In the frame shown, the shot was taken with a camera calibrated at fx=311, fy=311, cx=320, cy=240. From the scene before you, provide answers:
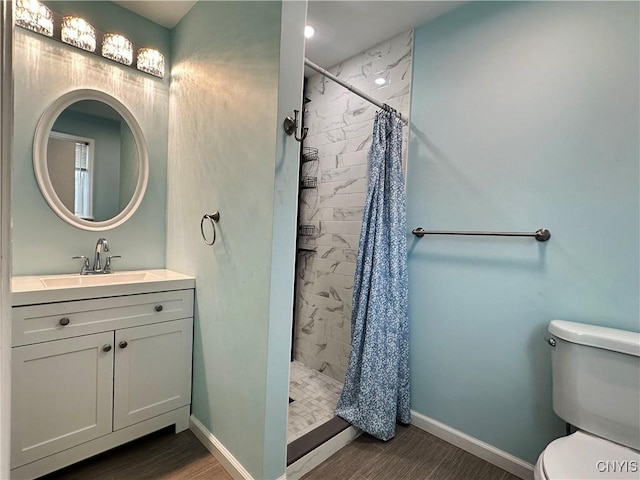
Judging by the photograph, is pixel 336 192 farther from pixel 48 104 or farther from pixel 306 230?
pixel 48 104

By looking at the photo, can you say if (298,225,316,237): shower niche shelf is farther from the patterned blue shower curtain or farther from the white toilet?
the white toilet

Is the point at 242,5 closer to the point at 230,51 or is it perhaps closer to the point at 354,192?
the point at 230,51

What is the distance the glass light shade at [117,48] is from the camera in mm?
1781

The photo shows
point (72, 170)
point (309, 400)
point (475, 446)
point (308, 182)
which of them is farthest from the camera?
point (308, 182)

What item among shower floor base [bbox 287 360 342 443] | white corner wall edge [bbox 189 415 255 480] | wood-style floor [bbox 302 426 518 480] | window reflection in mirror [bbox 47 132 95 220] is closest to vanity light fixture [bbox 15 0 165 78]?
window reflection in mirror [bbox 47 132 95 220]

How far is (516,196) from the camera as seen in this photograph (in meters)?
1.53

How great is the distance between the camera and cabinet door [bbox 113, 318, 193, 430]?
1.54 metres

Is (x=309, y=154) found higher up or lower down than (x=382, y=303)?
higher up

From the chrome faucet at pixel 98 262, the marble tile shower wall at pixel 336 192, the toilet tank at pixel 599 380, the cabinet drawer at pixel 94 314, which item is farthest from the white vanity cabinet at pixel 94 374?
the toilet tank at pixel 599 380

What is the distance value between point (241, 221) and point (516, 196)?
134cm

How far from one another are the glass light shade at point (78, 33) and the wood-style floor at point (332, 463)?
2158 millimetres

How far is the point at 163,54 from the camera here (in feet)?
6.72

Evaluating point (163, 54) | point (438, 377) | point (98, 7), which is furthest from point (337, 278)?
point (98, 7)

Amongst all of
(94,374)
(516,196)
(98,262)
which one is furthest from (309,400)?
(516,196)
